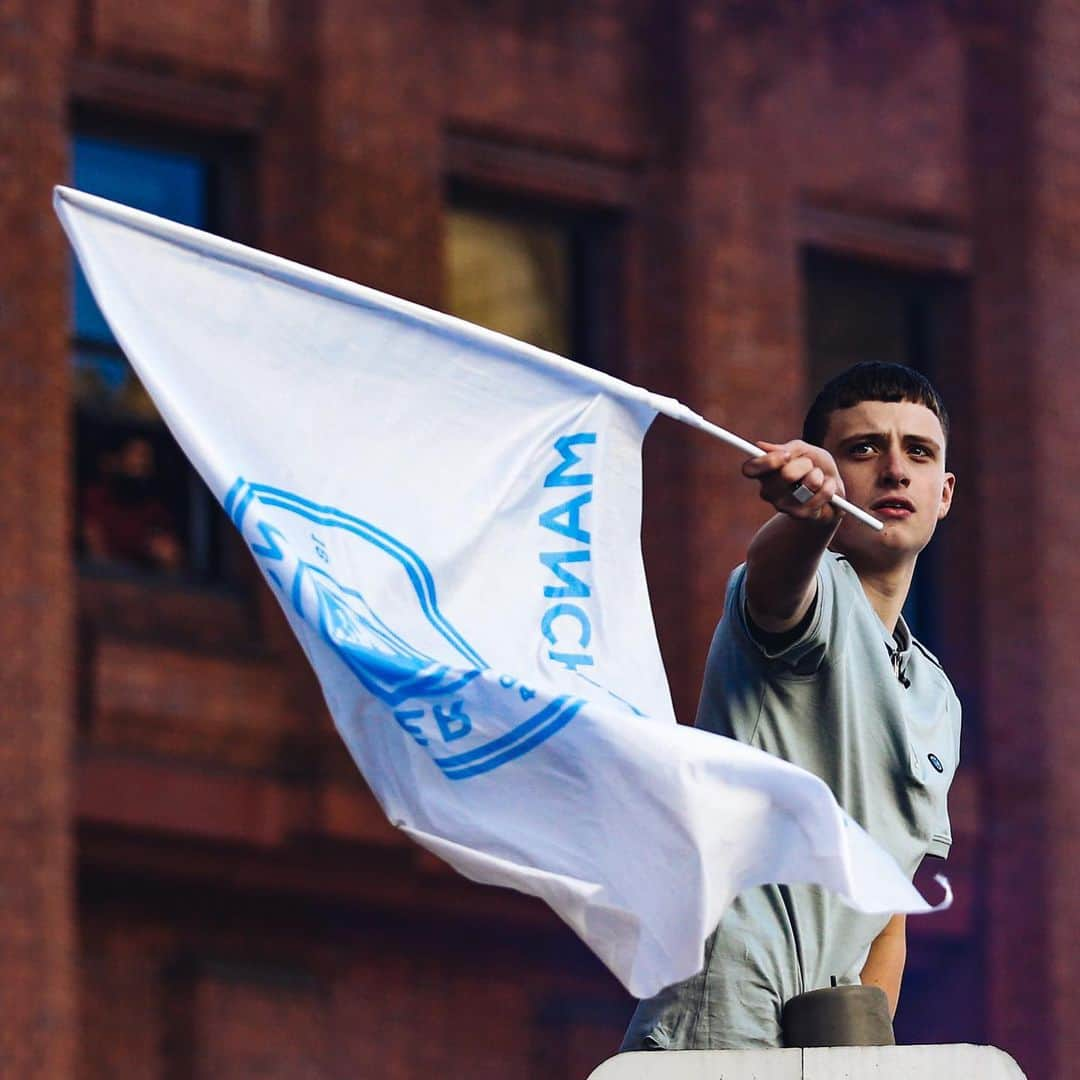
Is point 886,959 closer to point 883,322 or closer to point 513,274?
point 513,274

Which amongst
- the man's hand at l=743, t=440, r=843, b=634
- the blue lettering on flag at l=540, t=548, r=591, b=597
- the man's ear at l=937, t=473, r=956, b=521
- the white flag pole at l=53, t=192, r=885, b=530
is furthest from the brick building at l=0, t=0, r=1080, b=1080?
the man's hand at l=743, t=440, r=843, b=634

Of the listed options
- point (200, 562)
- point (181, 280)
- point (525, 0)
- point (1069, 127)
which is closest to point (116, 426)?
point (200, 562)

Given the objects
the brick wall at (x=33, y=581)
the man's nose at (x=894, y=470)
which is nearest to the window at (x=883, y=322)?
the brick wall at (x=33, y=581)

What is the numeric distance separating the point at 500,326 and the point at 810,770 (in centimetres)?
1390

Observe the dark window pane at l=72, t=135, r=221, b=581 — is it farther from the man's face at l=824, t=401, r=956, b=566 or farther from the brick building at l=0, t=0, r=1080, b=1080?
the man's face at l=824, t=401, r=956, b=566

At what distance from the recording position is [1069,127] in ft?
71.1

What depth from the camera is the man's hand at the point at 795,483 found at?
580 cm

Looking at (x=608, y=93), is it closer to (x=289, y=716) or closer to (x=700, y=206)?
(x=700, y=206)

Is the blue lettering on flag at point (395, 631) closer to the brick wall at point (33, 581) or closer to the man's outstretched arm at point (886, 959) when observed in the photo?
the man's outstretched arm at point (886, 959)

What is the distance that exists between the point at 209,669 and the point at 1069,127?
6.79 meters

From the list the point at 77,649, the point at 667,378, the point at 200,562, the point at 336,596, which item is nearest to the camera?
the point at 336,596

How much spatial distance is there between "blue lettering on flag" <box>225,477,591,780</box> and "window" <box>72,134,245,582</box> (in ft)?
37.5

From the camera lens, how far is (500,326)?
19953 mm

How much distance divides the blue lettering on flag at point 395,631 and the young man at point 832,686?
1.15 ft
